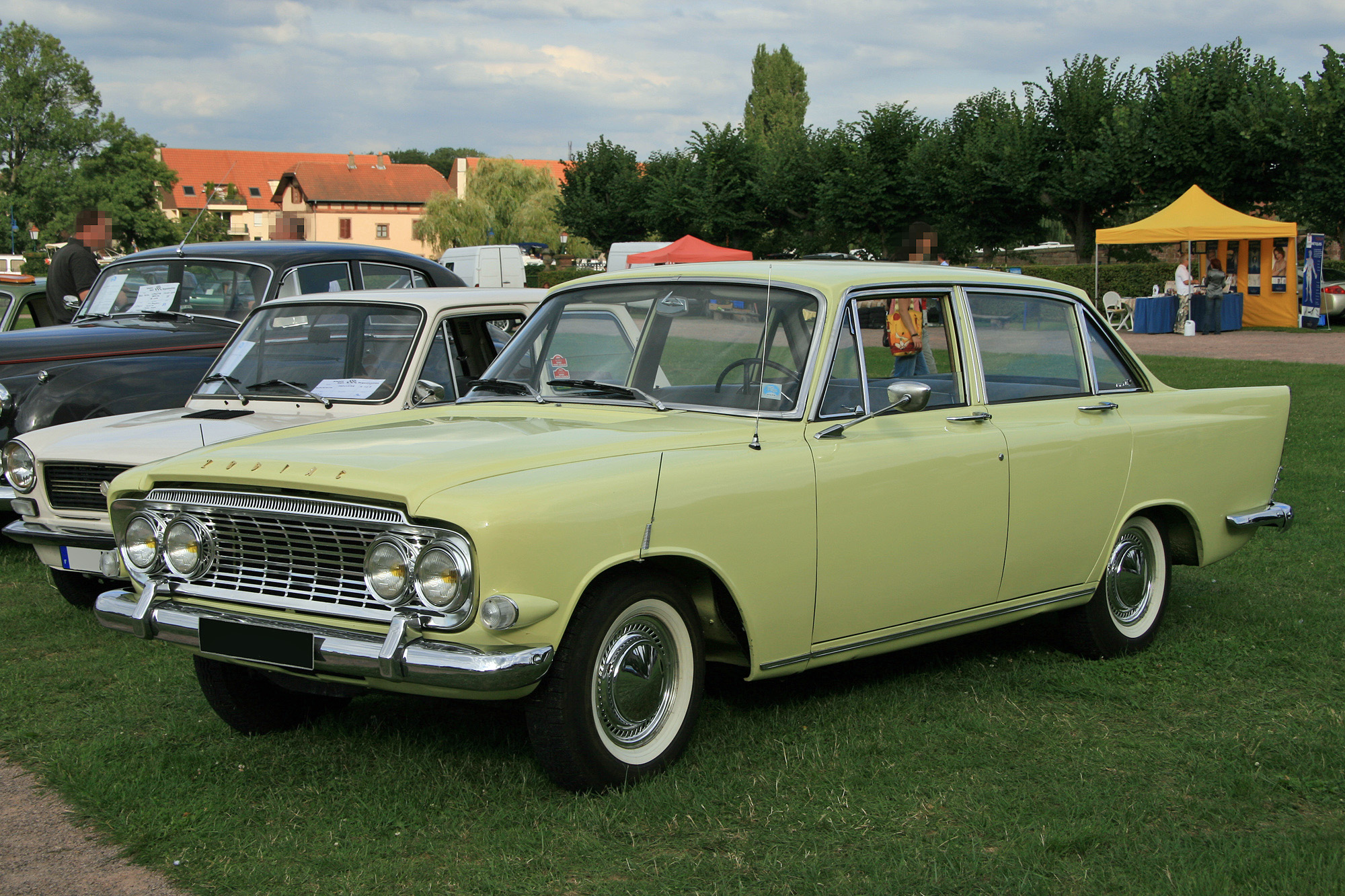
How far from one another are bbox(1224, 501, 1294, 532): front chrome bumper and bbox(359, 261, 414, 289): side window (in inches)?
Result: 234

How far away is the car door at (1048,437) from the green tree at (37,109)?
81935 millimetres

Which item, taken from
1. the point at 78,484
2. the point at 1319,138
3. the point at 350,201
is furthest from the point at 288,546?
the point at 350,201

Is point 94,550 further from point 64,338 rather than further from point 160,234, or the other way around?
point 160,234

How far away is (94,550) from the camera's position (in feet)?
20.7

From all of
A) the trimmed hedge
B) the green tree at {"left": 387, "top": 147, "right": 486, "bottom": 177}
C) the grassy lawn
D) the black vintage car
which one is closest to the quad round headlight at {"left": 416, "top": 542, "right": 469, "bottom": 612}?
the grassy lawn

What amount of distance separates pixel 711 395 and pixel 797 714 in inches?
49.8

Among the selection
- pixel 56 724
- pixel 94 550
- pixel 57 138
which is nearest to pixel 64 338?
pixel 94 550

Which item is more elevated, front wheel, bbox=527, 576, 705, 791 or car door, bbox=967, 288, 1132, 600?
car door, bbox=967, 288, 1132, 600

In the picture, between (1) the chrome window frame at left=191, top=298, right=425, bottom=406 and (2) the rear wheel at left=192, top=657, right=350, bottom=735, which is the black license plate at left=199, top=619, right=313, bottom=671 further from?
(1) the chrome window frame at left=191, top=298, right=425, bottom=406

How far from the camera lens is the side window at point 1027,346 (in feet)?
17.4

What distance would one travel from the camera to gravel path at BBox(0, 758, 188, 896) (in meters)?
3.53

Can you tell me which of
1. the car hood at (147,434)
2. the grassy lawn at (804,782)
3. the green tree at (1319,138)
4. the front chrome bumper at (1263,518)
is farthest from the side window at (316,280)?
the green tree at (1319,138)

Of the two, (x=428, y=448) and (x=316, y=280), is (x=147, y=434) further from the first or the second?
(x=428, y=448)

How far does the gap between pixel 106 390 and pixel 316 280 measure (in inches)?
67.7
